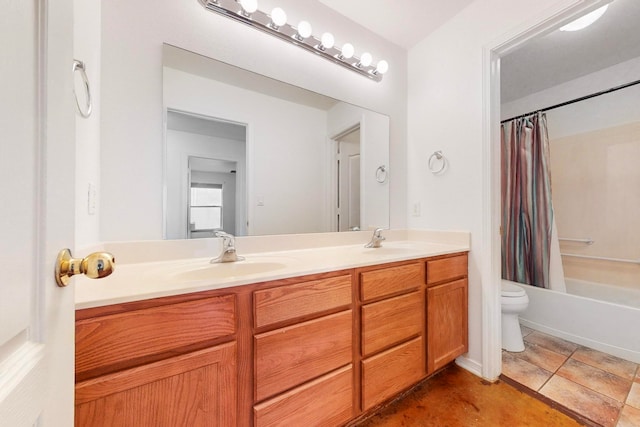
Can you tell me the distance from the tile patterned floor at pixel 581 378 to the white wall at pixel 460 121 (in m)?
0.35

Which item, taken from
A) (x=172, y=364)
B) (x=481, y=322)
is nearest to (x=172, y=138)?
(x=172, y=364)

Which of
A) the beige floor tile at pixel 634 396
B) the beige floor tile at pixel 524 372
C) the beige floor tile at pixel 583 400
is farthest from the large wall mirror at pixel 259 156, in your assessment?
the beige floor tile at pixel 634 396

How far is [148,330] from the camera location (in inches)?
28.4

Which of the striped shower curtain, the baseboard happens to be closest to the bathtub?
the striped shower curtain

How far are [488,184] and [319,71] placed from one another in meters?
1.28

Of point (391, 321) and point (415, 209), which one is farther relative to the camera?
point (415, 209)

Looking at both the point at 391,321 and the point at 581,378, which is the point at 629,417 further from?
the point at 391,321

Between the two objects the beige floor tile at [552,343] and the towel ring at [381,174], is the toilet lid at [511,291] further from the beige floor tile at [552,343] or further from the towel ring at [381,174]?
the towel ring at [381,174]

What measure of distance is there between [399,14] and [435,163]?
1.03 metres

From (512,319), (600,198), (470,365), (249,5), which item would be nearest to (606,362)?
(512,319)

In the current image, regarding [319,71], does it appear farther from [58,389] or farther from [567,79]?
[567,79]

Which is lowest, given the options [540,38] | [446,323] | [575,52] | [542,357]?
[542,357]

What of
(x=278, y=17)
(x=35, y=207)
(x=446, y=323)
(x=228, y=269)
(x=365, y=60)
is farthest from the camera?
(x=365, y=60)

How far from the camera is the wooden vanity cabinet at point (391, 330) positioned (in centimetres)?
117
